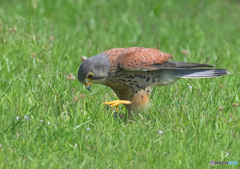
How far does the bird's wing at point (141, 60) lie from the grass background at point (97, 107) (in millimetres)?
455

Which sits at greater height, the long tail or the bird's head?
the bird's head

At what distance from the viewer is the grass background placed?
15.5ft

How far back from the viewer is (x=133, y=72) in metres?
5.81

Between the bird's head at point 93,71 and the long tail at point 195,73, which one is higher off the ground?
the bird's head at point 93,71

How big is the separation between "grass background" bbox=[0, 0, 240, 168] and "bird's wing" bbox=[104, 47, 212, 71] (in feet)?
1.49

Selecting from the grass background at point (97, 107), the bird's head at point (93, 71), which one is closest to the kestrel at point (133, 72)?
the bird's head at point (93, 71)

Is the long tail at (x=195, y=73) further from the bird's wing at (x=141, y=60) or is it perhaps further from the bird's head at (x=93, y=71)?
the bird's head at (x=93, y=71)

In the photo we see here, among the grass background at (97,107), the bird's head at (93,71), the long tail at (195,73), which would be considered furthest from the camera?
the long tail at (195,73)

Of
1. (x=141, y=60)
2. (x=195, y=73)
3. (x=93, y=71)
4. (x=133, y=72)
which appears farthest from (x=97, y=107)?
(x=195, y=73)

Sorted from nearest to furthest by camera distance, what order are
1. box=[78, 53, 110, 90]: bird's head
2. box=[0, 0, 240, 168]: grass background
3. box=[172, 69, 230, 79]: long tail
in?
box=[0, 0, 240, 168]: grass background
box=[78, 53, 110, 90]: bird's head
box=[172, 69, 230, 79]: long tail

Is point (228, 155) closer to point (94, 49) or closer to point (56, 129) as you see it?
point (56, 129)

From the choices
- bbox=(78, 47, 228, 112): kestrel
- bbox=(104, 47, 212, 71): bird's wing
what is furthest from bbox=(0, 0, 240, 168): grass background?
bbox=(104, 47, 212, 71): bird's wing

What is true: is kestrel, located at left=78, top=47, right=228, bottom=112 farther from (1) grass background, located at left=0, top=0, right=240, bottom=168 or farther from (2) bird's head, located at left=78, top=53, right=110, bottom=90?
(1) grass background, located at left=0, top=0, right=240, bottom=168

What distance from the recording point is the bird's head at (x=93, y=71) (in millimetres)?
5660
